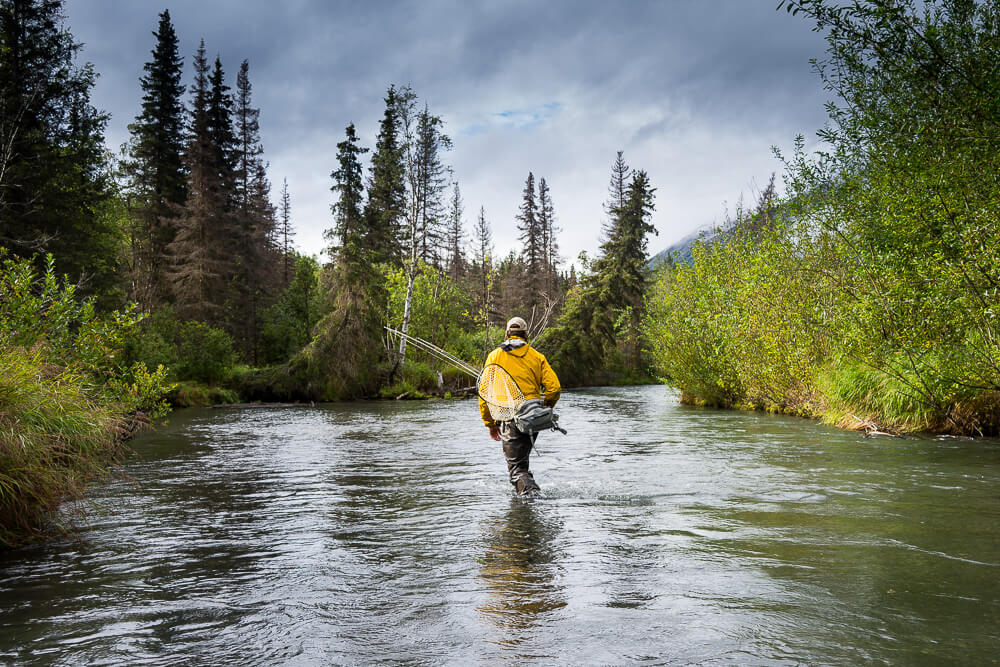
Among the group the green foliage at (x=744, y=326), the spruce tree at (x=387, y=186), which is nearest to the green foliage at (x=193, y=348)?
the spruce tree at (x=387, y=186)

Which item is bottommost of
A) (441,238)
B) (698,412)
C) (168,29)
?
(698,412)

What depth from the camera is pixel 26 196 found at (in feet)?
76.1

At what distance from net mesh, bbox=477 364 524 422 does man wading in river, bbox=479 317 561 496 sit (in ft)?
0.21

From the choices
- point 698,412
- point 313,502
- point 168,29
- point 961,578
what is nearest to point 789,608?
point 961,578

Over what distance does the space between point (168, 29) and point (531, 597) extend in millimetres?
40624

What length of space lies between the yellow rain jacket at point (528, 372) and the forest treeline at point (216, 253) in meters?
6.41

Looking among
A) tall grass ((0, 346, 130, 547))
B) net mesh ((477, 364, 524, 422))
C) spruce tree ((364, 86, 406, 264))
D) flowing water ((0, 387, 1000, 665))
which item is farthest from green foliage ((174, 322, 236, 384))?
net mesh ((477, 364, 524, 422))

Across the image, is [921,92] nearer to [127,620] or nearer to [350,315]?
[127,620]

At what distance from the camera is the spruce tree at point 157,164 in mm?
34844

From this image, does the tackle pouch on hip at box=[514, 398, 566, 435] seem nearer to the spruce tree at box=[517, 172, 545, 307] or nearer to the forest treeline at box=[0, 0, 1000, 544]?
the forest treeline at box=[0, 0, 1000, 544]

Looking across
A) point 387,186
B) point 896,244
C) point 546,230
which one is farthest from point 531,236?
point 896,244

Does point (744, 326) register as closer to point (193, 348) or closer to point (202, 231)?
point (193, 348)

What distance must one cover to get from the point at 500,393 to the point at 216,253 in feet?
98.6

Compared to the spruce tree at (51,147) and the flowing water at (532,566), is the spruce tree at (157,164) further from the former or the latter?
the flowing water at (532,566)
